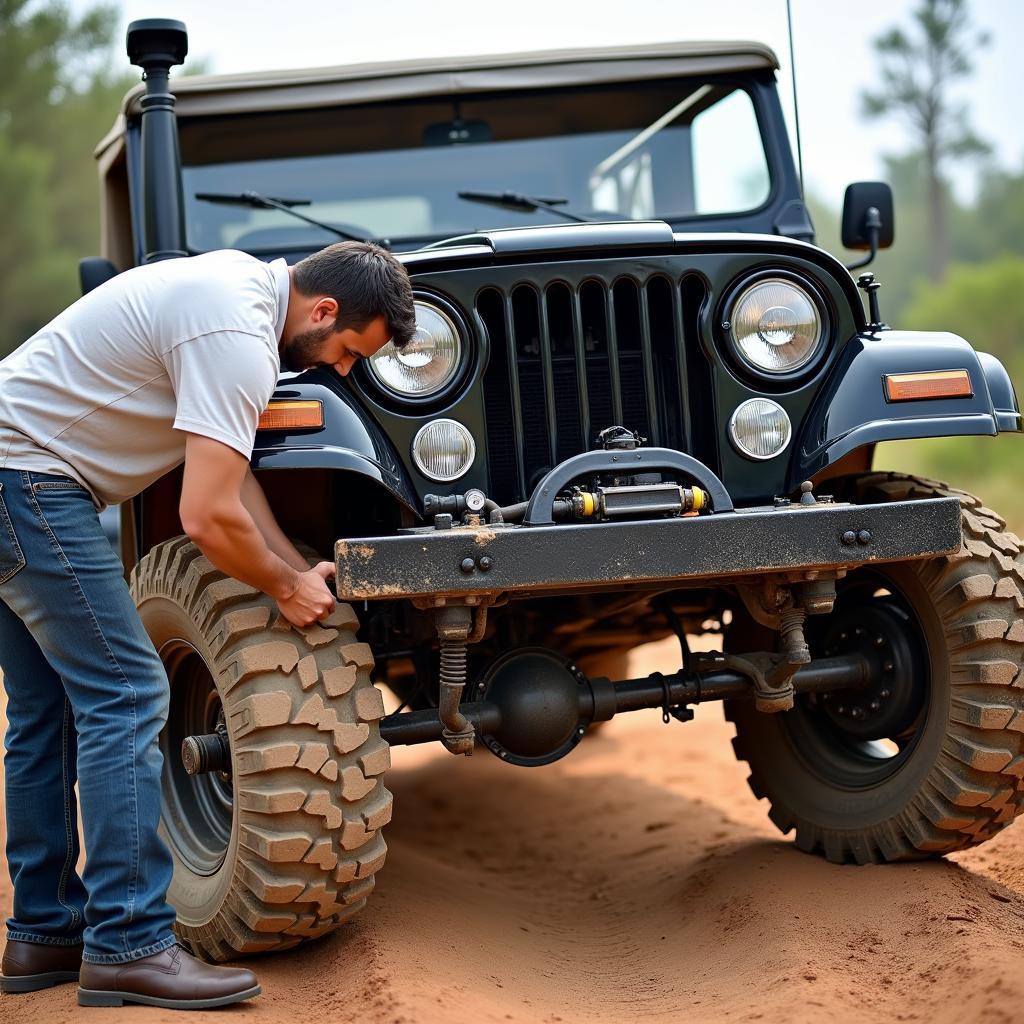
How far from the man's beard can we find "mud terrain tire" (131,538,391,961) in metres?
0.52

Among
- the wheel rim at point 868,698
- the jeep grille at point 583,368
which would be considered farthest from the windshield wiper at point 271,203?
the wheel rim at point 868,698

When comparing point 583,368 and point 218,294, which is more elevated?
point 218,294

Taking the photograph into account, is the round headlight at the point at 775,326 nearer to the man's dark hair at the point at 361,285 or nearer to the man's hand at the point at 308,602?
the man's dark hair at the point at 361,285

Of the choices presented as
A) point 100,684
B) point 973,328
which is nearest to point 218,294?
point 100,684

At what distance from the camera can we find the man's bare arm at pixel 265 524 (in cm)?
319

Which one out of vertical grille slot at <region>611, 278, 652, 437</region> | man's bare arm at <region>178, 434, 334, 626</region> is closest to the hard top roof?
vertical grille slot at <region>611, 278, 652, 437</region>

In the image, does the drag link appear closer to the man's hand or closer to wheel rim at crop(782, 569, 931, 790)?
wheel rim at crop(782, 569, 931, 790)

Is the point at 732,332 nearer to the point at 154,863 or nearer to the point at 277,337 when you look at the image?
the point at 277,337

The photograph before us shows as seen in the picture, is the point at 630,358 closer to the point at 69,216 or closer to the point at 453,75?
the point at 453,75

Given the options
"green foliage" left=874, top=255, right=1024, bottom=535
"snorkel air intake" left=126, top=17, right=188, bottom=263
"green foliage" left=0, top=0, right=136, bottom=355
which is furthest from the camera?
"green foliage" left=0, top=0, right=136, bottom=355

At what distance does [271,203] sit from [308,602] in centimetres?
186

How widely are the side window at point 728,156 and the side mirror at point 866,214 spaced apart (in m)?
0.29

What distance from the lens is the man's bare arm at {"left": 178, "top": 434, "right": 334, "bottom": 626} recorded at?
2.83 m

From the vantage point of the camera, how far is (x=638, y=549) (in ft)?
10.0
